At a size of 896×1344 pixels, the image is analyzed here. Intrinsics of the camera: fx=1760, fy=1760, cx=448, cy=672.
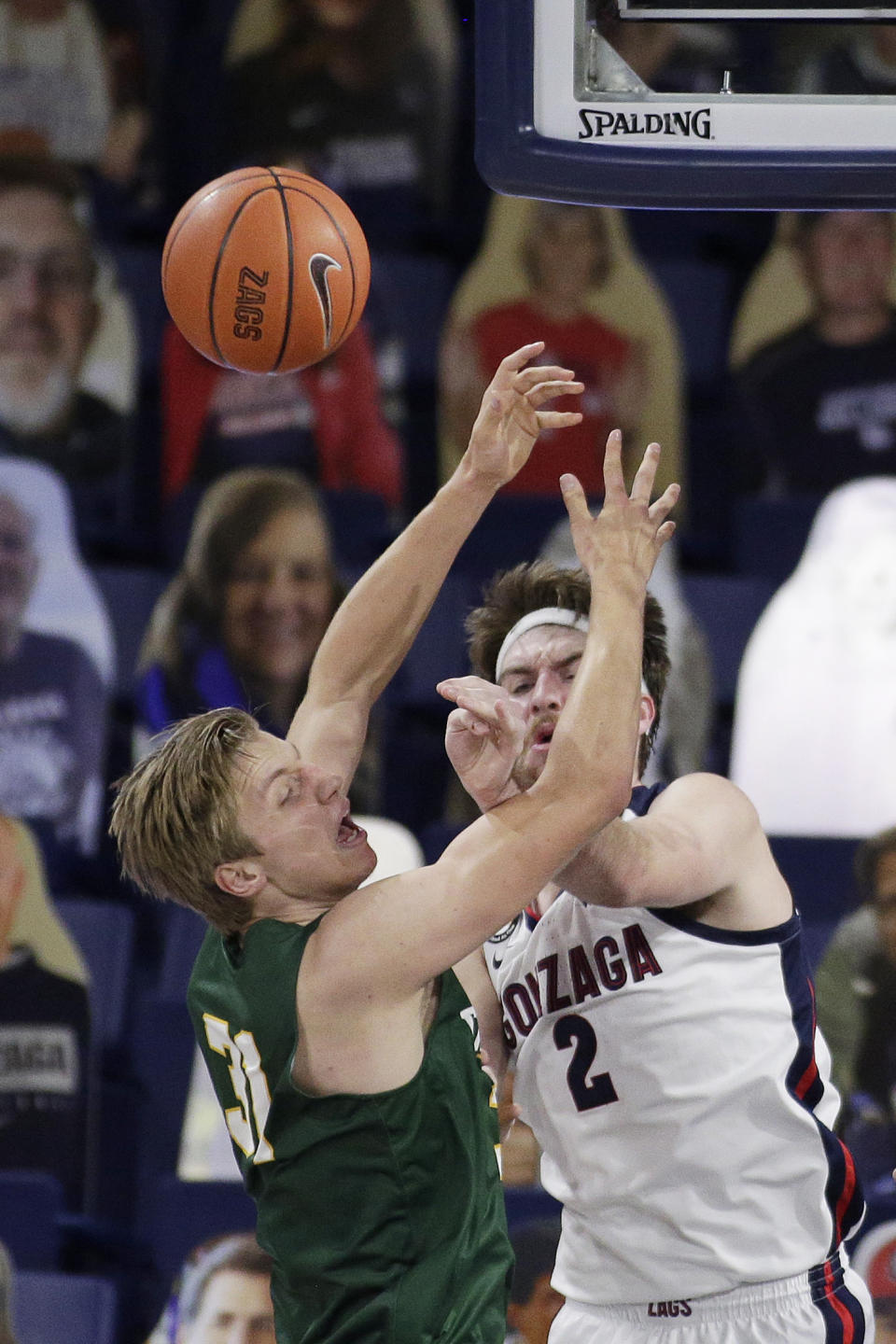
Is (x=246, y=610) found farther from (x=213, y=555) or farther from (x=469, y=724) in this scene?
(x=469, y=724)

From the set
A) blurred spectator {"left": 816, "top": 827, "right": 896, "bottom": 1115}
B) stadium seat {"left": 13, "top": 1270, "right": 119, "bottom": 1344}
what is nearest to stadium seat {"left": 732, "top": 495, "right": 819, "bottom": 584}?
blurred spectator {"left": 816, "top": 827, "right": 896, "bottom": 1115}

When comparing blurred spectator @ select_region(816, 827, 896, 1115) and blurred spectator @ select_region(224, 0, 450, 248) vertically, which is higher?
blurred spectator @ select_region(224, 0, 450, 248)

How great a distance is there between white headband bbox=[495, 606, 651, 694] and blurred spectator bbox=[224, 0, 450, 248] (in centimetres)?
397

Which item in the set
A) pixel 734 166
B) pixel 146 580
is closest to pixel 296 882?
pixel 734 166

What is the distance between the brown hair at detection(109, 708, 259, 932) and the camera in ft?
9.36

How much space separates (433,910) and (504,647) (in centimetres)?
90

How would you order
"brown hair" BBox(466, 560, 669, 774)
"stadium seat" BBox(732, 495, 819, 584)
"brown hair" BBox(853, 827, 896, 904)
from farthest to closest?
"stadium seat" BBox(732, 495, 819, 584), "brown hair" BBox(853, 827, 896, 904), "brown hair" BBox(466, 560, 669, 774)

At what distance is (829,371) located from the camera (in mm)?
6484

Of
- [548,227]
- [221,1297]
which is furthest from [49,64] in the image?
[221,1297]

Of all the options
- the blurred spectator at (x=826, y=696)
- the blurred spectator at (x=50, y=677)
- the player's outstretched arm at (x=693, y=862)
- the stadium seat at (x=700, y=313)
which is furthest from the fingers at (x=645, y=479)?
the stadium seat at (x=700, y=313)

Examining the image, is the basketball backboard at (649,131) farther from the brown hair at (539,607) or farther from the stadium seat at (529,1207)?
the stadium seat at (529,1207)

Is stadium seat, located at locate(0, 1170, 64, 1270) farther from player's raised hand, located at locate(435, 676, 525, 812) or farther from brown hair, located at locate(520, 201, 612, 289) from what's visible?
brown hair, located at locate(520, 201, 612, 289)

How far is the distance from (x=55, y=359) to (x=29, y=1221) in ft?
10.4

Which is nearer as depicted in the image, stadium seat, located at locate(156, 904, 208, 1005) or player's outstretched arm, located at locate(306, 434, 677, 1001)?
player's outstretched arm, located at locate(306, 434, 677, 1001)
